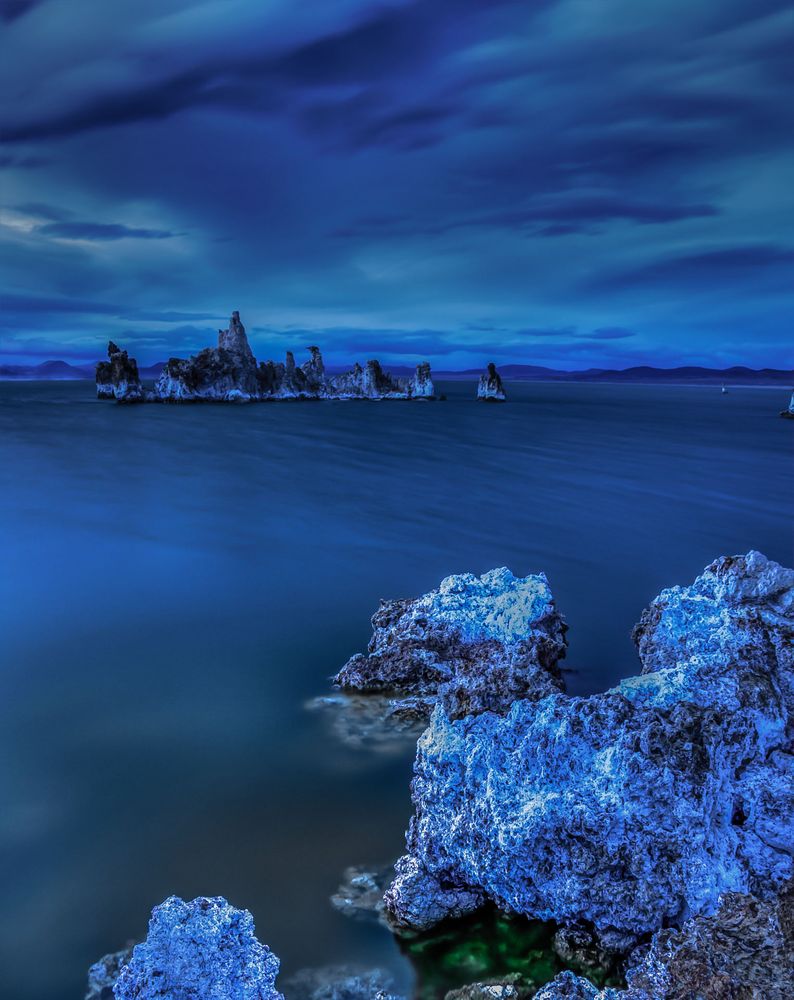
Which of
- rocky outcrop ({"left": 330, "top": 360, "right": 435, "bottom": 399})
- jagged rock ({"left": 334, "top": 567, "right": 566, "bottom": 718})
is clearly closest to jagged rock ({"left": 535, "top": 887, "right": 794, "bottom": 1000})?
jagged rock ({"left": 334, "top": 567, "right": 566, "bottom": 718})

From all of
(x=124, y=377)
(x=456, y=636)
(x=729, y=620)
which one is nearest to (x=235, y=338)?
(x=124, y=377)

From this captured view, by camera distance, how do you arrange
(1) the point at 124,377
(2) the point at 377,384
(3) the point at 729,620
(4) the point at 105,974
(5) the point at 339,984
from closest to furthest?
(5) the point at 339,984 < (4) the point at 105,974 < (3) the point at 729,620 < (1) the point at 124,377 < (2) the point at 377,384

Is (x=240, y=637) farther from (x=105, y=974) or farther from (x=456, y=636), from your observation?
(x=105, y=974)

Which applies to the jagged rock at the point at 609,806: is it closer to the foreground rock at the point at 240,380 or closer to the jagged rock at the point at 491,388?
the foreground rock at the point at 240,380

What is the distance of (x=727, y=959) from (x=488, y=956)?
57.5 inches

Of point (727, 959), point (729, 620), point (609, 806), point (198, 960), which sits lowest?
point (198, 960)

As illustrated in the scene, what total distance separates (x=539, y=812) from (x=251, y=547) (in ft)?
35.6

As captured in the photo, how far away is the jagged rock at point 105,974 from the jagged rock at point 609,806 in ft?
5.35

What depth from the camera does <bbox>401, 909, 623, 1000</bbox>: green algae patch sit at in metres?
3.74

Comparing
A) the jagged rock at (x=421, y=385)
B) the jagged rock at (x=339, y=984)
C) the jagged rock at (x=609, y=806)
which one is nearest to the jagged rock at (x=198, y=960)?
the jagged rock at (x=339, y=984)

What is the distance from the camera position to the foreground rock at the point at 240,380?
6625cm

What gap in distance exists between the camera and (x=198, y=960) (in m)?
3.38

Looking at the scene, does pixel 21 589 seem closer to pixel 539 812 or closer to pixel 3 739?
pixel 3 739

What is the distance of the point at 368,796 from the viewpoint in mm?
5430
